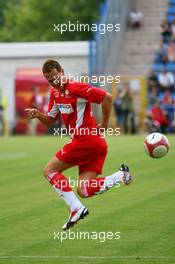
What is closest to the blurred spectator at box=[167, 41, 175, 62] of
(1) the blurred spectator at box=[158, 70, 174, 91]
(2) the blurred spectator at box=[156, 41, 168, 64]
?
(2) the blurred spectator at box=[156, 41, 168, 64]

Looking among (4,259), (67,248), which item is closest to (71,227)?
(67,248)

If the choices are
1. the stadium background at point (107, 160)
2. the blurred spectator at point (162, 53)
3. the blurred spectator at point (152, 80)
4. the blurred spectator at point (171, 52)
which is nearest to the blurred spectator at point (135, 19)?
the stadium background at point (107, 160)

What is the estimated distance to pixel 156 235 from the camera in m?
11.2

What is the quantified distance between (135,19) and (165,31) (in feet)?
9.73

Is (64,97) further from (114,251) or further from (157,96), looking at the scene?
(157,96)

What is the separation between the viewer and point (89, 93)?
11.6 m

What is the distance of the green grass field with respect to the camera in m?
10.1

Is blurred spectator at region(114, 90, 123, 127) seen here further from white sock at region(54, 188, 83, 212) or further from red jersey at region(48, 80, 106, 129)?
white sock at region(54, 188, 83, 212)

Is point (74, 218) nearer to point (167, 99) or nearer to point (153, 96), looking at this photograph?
point (167, 99)

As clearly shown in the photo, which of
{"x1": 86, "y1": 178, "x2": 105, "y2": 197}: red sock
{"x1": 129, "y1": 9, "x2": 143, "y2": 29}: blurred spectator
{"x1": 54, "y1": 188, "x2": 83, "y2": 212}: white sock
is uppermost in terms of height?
{"x1": 129, "y1": 9, "x2": 143, "y2": 29}: blurred spectator

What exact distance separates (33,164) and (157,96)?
16.0m

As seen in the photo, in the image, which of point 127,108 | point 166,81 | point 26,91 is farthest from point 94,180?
point 26,91

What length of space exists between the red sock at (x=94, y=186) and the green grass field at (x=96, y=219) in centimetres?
45

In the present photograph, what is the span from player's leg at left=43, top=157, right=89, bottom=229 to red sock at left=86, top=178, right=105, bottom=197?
32 centimetres
